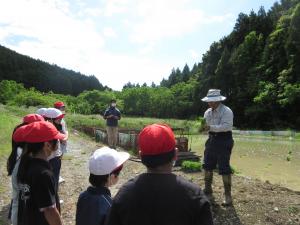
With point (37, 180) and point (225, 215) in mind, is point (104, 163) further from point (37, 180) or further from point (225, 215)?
point (225, 215)

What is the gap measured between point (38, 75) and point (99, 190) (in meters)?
115

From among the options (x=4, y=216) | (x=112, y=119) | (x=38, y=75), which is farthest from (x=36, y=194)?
(x=38, y=75)

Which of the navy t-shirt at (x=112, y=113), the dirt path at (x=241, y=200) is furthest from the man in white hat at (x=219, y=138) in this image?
the navy t-shirt at (x=112, y=113)

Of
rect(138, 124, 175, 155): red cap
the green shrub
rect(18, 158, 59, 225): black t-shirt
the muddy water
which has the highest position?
rect(138, 124, 175, 155): red cap

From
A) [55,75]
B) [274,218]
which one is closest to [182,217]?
[274,218]

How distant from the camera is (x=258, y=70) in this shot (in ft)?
163

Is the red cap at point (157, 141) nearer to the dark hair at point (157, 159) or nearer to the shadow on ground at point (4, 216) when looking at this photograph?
the dark hair at point (157, 159)

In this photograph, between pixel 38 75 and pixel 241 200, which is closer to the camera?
pixel 241 200

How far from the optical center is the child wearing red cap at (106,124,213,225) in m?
2.62

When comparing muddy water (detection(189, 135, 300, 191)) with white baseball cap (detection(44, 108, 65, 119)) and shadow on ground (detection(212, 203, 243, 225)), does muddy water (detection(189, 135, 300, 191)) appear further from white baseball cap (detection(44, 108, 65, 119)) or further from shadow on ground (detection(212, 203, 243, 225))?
white baseball cap (detection(44, 108, 65, 119))

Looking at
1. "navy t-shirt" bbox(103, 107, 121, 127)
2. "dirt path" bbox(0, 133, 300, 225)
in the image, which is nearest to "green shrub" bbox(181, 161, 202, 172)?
"dirt path" bbox(0, 133, 300, 225)

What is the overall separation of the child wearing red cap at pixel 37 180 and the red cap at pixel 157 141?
1.14 metres

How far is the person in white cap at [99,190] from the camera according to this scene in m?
3.30

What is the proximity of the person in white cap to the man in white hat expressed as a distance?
4.11 metres
